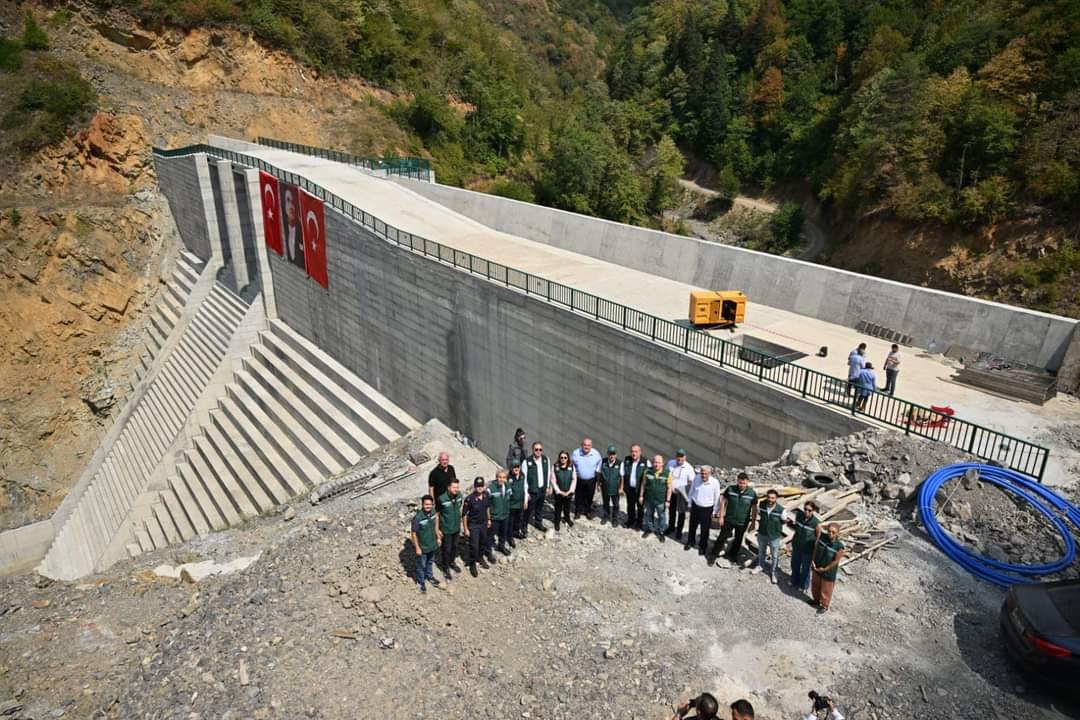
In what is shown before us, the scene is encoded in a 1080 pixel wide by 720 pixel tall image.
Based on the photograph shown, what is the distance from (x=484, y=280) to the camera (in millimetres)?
18047

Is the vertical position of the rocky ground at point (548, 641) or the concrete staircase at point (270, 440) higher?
the rocky ground at point (548, 641)

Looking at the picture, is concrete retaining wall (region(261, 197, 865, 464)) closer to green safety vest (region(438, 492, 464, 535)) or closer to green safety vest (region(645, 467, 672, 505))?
green safety vest (region(645, 467, 672, 505))

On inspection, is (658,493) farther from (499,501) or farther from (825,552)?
(825,552)

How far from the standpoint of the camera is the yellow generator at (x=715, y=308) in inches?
612

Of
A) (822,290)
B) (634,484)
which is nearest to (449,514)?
(634,484)

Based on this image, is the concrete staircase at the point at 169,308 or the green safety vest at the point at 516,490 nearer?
the green safety vest at the point at 516,490

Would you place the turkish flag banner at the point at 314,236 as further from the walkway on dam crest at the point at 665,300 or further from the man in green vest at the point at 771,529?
the man in green vest at the point at 771,529

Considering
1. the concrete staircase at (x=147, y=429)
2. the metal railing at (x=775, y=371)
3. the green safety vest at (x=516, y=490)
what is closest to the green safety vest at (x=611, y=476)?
the green safety vest at (x=516, y=490)

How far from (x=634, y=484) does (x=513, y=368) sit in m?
8.34

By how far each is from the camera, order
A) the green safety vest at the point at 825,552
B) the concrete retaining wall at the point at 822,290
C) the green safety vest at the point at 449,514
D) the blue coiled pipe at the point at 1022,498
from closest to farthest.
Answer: the green safety vest at the point at 825,552
the blue coiled pipe at the point at 1022,498
the green safety vest at the point at 449,514
the concrete retaining wall at the point at 822,290

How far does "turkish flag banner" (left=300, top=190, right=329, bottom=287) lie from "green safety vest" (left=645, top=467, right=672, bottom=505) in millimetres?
18187

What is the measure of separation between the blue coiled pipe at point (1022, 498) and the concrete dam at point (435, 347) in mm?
588

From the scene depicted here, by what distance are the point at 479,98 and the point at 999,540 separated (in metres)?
44.9

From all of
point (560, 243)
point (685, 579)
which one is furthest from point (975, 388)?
point (560, 243)
